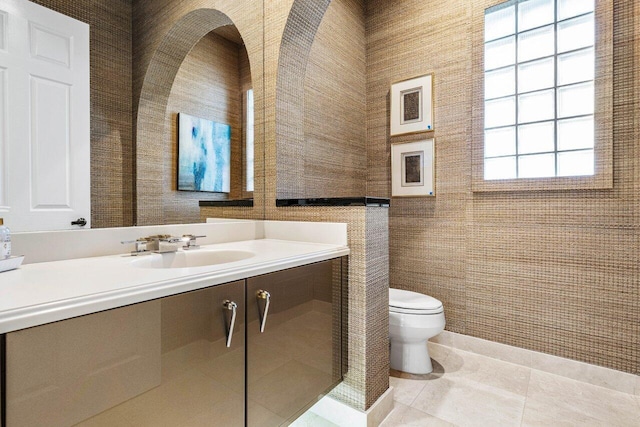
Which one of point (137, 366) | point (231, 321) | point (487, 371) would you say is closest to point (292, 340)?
point (231, 321)

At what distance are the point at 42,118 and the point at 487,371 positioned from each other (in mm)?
2525

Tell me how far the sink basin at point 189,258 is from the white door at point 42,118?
272 millimetres

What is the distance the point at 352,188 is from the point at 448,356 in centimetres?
143

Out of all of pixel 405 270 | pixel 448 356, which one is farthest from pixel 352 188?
pixel 448 356

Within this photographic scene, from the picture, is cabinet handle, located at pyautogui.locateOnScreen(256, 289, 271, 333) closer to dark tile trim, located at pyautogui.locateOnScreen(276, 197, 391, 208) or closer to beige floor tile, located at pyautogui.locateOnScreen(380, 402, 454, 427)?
dark tile trim, located at pyautogui.locateOnScreen(276, 197, 391, 208)

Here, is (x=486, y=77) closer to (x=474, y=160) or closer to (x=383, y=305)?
(x=474, y=160)

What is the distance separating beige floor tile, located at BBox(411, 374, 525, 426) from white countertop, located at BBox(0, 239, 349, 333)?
1.09 m

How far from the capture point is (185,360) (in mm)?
836

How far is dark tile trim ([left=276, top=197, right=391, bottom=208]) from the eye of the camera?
1454 millimetres

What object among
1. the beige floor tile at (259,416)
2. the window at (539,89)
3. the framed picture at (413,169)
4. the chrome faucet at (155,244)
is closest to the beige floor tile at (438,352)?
the framed picture at (413,169)

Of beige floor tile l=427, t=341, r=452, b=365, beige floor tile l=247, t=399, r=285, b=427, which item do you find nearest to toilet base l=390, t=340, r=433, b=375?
beige floor tile l=427, t=341, r=452, b=365

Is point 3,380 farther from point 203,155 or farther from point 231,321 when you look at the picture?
point 203,155

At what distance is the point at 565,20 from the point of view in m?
2.03

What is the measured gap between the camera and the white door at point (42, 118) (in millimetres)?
992
